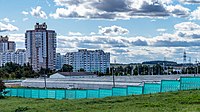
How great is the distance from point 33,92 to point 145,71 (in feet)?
221

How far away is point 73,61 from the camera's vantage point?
13438 centimetres

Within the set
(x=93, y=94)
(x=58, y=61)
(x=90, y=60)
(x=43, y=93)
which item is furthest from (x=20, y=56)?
Answer: (x=93, y=94)

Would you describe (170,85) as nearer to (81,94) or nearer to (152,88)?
(152,88)

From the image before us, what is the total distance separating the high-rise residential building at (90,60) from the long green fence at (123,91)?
8440 cm

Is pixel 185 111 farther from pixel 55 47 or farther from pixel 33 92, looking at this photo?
pixel 55 47

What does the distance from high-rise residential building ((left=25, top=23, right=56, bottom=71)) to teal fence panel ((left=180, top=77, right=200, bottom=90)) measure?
313 ft

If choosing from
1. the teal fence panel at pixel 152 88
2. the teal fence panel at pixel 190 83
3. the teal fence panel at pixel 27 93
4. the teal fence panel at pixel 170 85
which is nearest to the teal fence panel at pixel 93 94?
the teal fence panel at pixel 152 88

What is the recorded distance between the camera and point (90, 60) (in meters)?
132

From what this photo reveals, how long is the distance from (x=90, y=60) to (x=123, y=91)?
328ft

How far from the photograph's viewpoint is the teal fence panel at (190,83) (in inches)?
1002

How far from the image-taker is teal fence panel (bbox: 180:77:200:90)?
83.5ft

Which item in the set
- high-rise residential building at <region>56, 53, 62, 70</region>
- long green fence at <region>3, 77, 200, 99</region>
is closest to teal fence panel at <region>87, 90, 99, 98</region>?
long green fence at <region>3, 77, 200, 99</region>

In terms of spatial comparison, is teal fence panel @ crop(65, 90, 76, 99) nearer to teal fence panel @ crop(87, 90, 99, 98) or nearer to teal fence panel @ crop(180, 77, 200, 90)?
teal fence panel @ crop(87, 90, 99, 98)

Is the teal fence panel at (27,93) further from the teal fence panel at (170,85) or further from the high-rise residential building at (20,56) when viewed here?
the high-rise residential building at (20,56)
